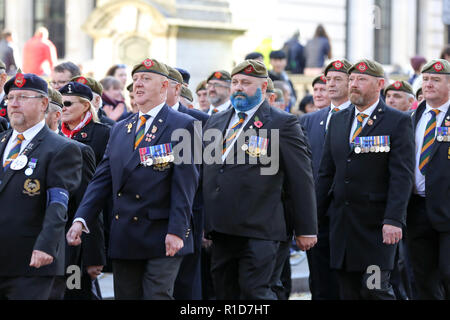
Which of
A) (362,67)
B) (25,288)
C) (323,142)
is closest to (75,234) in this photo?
(25,288)

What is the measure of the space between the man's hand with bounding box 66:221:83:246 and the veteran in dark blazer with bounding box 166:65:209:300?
4.93 ft

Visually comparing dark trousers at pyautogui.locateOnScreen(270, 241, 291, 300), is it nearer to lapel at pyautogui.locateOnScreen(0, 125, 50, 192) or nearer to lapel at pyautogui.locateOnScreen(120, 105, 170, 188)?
lapel at pyautogui.locateOnScreen(120, 105, 170, 188)

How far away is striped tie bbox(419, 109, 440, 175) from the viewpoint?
8.27 metres

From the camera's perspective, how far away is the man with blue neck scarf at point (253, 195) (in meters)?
7.09

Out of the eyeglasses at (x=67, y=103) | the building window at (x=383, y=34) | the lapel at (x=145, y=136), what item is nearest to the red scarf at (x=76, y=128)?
the eyeglasses at (x=67, y=103)

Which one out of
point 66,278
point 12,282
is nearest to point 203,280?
point 66,278

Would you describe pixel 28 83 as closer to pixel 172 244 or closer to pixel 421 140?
pixel 172 244

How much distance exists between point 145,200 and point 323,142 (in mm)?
2621

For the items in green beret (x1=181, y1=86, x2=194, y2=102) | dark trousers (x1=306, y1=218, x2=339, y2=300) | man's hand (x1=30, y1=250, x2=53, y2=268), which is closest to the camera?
Result: man's hand (x1=30, y1=250, x2=53, y2=268)

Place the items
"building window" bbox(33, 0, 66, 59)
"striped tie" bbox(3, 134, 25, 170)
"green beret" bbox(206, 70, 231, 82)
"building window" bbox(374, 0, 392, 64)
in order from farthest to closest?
"building window" bbox(374, 0, 392, 64) < "building window" bbox(33, 0, 66, 59) < "green beret" bbox(206, 70, 231, 82) < "striped tie" bbox(3, 134, 25, 170)

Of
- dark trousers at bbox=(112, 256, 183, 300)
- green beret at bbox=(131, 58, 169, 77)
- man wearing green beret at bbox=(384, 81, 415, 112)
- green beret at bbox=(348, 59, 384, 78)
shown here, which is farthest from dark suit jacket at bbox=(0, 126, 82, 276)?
man wearing green beret at bbox=(384, 81, 415, 112)

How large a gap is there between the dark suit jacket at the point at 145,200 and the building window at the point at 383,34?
2072 centimetres

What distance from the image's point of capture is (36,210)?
6379mm
